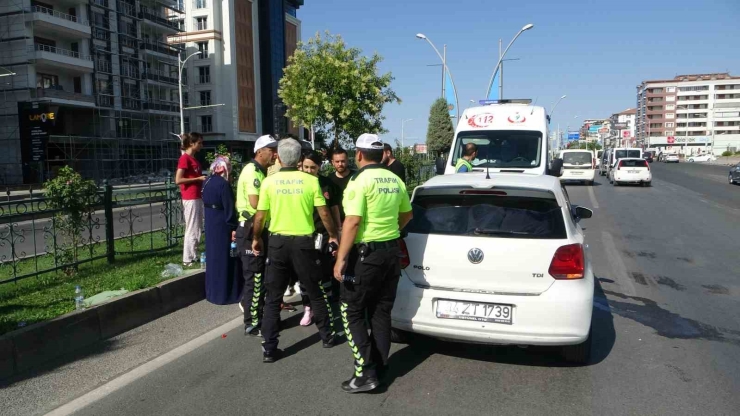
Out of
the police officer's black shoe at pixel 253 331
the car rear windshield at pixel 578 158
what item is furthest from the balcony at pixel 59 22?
the police officer's black shoe at pixel 253 331

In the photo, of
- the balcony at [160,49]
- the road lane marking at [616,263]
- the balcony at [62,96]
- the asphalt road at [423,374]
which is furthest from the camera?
the balcony at [160,49]

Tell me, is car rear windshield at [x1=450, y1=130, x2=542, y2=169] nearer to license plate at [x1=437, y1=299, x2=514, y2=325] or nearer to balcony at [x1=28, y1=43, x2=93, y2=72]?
license plate at [x1=437, y1=299, x2=514, y2=325]

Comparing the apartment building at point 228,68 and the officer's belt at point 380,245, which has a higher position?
the apartment building at point 228,68

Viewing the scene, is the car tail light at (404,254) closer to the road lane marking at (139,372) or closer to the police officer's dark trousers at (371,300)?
the police officer's dark trousers at (371,300)

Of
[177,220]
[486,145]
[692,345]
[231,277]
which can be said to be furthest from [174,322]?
[486,145]

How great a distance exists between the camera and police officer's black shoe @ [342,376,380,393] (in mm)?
4191

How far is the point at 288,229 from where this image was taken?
15.6 ft

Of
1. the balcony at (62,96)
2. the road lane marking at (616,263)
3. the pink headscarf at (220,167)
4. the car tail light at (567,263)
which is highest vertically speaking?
the balcony at (62,96)

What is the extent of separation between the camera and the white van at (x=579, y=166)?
102ft

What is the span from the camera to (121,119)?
48000 mm

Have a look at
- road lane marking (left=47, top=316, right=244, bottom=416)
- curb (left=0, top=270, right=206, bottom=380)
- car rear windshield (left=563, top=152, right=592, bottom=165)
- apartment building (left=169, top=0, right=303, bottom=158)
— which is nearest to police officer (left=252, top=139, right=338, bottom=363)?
road lane marking (left=47, top=316, right=244, bottom=416)

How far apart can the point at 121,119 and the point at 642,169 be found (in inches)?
1559

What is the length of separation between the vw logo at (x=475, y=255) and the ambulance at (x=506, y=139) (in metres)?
7.29

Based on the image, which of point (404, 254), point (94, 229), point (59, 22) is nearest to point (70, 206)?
point (94, 229)
